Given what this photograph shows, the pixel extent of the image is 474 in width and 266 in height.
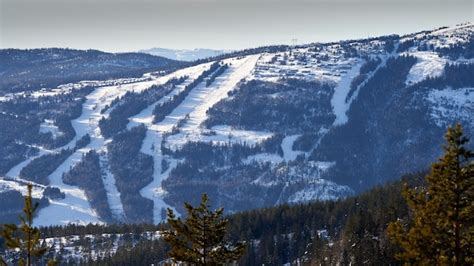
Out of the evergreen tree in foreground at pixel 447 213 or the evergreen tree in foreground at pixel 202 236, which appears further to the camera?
the evergreen tree in foreground at pixel 202 236

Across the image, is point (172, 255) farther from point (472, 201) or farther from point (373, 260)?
point (373, 260)

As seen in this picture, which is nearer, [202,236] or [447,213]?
[447,213]

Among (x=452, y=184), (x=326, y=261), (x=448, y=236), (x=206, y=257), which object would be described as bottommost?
(x=326, y=261)

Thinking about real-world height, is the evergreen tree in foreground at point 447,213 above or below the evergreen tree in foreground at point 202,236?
above

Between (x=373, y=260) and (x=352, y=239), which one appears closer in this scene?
(x=373, y=260)

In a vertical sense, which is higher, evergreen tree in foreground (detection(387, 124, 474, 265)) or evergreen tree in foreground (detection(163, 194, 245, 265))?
evergreen tree in foreground (detection(387, 124, 474, 265))

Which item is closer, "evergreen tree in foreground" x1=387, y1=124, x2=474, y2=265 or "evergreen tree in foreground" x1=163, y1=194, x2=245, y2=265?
"evergreen tree in foreground" x1=387, y1=124, x2=474, y2=265

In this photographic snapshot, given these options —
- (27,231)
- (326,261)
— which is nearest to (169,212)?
(27,231)

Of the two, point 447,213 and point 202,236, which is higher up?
point 447,213
